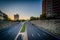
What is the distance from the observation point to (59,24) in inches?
1383

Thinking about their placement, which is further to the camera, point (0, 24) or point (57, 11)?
point (57, 11)

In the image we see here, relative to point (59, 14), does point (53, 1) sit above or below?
A: above

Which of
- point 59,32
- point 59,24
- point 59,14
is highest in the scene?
point 59,14

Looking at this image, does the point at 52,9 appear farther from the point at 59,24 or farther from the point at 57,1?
the point at 59,24

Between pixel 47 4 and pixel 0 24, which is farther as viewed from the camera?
pixel 47 4

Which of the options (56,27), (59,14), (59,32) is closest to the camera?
(59,32)

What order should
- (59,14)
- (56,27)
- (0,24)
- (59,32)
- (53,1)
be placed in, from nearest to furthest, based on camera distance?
(59,32)
(56,27)
(0,24)
(59,14)
(53,1)

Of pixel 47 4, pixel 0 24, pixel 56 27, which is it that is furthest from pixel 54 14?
pixel 56 27

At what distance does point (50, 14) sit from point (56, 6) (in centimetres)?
980

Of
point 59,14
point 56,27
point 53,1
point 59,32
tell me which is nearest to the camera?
point 59,32

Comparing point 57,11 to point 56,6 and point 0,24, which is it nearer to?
point 56,6

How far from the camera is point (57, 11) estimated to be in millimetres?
105375

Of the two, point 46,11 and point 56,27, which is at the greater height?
point 46,11

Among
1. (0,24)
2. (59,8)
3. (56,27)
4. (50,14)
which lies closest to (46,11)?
(50,14)
